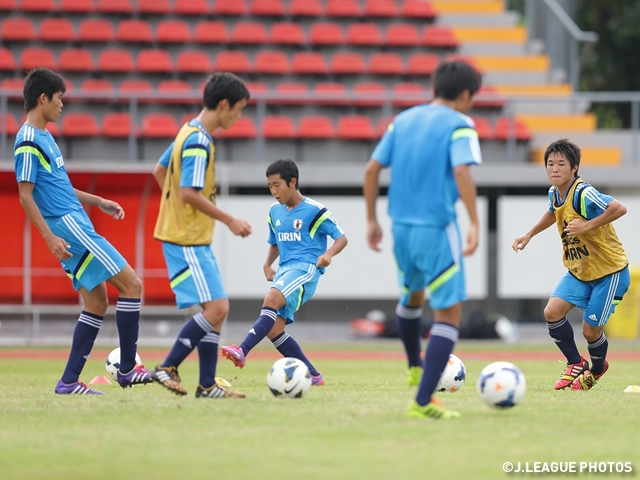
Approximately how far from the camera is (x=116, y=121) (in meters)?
21.5

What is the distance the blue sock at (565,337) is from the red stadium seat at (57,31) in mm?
19162

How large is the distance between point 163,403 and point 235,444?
157 centimetres

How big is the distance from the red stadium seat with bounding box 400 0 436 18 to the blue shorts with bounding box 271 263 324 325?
19.6 m

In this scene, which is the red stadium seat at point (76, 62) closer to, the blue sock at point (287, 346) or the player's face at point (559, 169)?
the blue sock at point (287, 346)

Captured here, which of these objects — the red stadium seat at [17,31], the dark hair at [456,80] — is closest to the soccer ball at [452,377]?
the dark hair at [456,80]

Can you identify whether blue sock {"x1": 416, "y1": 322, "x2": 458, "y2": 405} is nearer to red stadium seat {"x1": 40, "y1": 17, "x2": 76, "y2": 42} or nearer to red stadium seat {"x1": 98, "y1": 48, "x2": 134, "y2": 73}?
red stadium seat {"x1": 98, "y1": 48, "x2": 134, "y2": 73}

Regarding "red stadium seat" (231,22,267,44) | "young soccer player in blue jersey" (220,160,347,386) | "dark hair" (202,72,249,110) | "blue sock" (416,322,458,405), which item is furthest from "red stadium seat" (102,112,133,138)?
"blue sock" (416,322,458,405)

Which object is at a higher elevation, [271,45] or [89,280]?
[271,45]

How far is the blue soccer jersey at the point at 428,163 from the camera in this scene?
575 cm

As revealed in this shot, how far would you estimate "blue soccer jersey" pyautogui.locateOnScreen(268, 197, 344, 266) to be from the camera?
8867 millimetres

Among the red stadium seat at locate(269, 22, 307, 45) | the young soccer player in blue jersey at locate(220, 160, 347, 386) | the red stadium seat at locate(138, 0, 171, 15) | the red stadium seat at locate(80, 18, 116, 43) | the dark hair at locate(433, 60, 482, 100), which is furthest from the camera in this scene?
the red stadium seat at locate(138, 0, 171, 15)

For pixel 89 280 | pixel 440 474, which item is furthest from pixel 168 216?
pixel 440 474

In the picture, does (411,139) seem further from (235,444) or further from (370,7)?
(370,7)

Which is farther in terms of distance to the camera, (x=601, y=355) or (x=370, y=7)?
(x=370, y=7)
